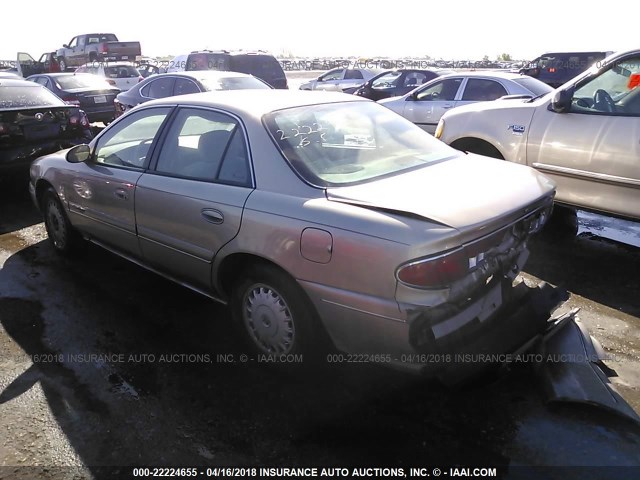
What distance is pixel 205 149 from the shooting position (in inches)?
133

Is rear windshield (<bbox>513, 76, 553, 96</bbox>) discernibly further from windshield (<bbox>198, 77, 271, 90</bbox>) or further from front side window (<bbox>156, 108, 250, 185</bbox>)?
front side window (<bbox>156, 108, 250, 185</bbox>)

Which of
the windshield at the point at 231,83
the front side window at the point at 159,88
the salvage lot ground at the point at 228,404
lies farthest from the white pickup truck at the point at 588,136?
the front side window at the point at 159,88

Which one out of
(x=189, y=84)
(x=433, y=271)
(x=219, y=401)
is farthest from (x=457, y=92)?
(x=219, y=401)

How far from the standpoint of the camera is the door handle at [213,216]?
3052 mm

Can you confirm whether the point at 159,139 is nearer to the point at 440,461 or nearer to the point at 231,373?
the point at 231,373

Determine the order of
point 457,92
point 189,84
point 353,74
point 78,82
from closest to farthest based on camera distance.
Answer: point 457,92 → point 189,84 → point 78,82 → point 353,74

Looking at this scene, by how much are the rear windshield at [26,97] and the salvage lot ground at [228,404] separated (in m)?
3.87

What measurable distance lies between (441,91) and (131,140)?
21.4 feet

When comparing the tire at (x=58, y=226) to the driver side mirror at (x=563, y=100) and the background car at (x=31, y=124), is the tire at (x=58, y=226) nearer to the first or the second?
the background car at (x=31, y=124)

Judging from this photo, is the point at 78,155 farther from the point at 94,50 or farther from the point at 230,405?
the point at 94,50

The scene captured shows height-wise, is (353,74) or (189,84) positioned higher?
(189,84)

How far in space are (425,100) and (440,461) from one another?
25.9 ft

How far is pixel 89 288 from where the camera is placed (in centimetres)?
431

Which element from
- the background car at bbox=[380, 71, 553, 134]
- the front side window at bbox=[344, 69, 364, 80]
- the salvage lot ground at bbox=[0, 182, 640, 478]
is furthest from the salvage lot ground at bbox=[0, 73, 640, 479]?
the front side window at bbox=[344, 69, 364, 80]
